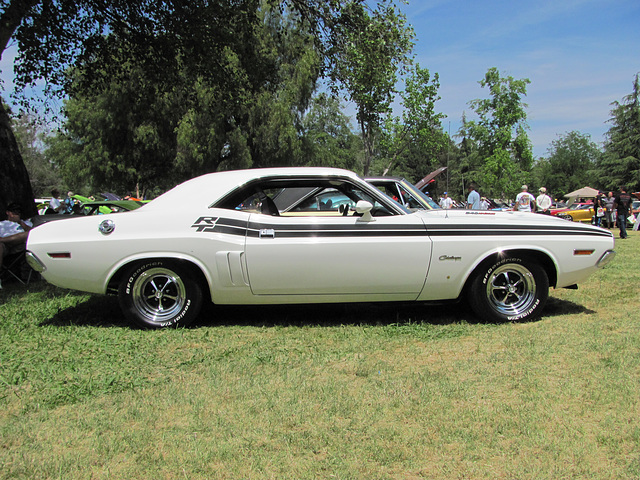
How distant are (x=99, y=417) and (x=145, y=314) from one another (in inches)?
77.5

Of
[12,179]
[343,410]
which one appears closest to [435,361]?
[343,410]

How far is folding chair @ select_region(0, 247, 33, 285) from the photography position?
24.5 feet

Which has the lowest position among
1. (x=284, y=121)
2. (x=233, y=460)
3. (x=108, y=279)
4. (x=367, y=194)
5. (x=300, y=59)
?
(x=233, y=460)

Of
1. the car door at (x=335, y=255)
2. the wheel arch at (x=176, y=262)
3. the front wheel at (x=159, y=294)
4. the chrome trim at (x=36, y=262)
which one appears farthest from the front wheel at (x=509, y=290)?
the chrome trim at (x=36, y=262)

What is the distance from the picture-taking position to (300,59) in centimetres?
2802

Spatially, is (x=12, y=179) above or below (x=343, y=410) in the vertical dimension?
above

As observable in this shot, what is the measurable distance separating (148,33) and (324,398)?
10.1 meters

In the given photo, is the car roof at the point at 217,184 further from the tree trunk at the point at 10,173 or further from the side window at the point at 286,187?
the tree trunk at the point at 10,173

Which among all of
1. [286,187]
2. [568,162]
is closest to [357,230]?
[286,187]

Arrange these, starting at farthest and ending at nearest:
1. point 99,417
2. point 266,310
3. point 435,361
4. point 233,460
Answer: point 266,310 < point 435,361 < point 99,417 < point 233,460

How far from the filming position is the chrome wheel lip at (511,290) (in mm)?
5020

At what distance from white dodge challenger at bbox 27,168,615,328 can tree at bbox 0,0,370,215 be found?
562 centimetres

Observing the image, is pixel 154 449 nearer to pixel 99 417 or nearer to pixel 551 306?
pixel 99 417

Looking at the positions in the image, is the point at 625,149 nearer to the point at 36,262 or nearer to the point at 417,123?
the point at 417,123
